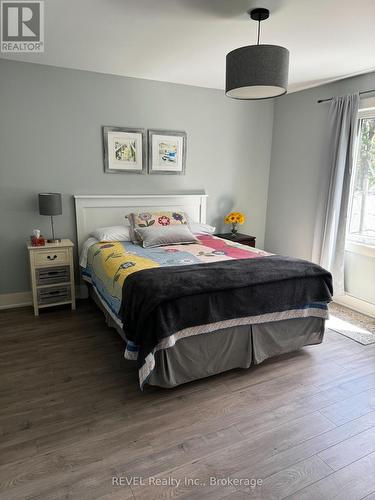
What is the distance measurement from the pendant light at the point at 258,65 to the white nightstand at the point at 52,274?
225 centimetres

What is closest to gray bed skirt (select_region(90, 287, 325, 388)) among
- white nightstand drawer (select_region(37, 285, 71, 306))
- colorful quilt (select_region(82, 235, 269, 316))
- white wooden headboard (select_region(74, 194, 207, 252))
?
colorful quilt (select_region(82, 235, 269, 316))

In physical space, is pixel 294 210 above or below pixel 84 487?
above

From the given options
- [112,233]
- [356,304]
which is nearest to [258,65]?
[112,233]

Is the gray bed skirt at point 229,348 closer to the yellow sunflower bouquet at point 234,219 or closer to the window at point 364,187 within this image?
the window at point 364,187

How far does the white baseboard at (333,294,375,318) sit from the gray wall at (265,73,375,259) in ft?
2.26

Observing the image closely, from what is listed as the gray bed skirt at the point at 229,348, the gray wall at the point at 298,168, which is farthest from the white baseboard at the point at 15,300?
the gray wall at the point at 298,168

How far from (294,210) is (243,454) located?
11.2 ft

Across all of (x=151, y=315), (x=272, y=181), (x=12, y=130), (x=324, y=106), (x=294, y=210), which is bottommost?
(x=151, y=315)

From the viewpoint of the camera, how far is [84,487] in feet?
5.16

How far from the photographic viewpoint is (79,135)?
144 inches

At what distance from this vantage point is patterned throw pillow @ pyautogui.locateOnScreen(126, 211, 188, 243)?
3662 millimetres

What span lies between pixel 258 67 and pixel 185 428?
90.7 inches

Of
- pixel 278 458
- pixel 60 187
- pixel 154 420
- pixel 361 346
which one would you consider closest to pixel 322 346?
pixel 361 346

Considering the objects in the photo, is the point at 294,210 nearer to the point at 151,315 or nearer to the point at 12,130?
the point at 151,315
